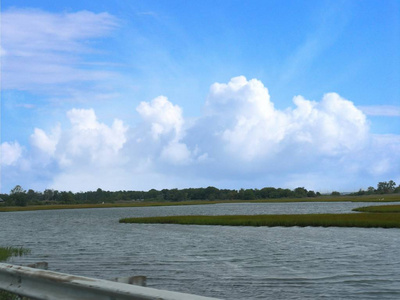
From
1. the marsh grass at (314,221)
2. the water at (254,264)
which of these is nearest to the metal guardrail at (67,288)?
the water at (254,264)

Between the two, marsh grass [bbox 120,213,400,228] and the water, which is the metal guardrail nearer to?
the water

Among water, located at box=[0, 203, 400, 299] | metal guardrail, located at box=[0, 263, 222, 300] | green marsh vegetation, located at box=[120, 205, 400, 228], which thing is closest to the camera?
metal guardrail, located at box=[0, 263, 222, 300]

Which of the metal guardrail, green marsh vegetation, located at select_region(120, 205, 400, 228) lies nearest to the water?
green marsh vegetation, located at select_region(120, 205, 400, 228)

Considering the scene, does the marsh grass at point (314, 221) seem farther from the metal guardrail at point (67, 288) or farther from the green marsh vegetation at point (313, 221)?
the metal guardrail at point (67, 288)

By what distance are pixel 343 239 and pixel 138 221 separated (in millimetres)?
40141

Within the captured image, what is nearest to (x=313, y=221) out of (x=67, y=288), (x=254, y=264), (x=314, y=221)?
(x=314, y=221)

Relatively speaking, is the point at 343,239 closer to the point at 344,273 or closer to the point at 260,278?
the point at 344,273

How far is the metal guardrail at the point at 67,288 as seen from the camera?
632 cm

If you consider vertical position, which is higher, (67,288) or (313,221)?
(67,288)

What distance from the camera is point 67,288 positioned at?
300 inches

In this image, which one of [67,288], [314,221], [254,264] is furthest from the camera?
[314,221]

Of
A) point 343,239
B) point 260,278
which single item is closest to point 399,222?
point 343,239

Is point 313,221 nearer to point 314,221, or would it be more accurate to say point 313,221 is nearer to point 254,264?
point 314,221

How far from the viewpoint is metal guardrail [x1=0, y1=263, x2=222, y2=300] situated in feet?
20.7
